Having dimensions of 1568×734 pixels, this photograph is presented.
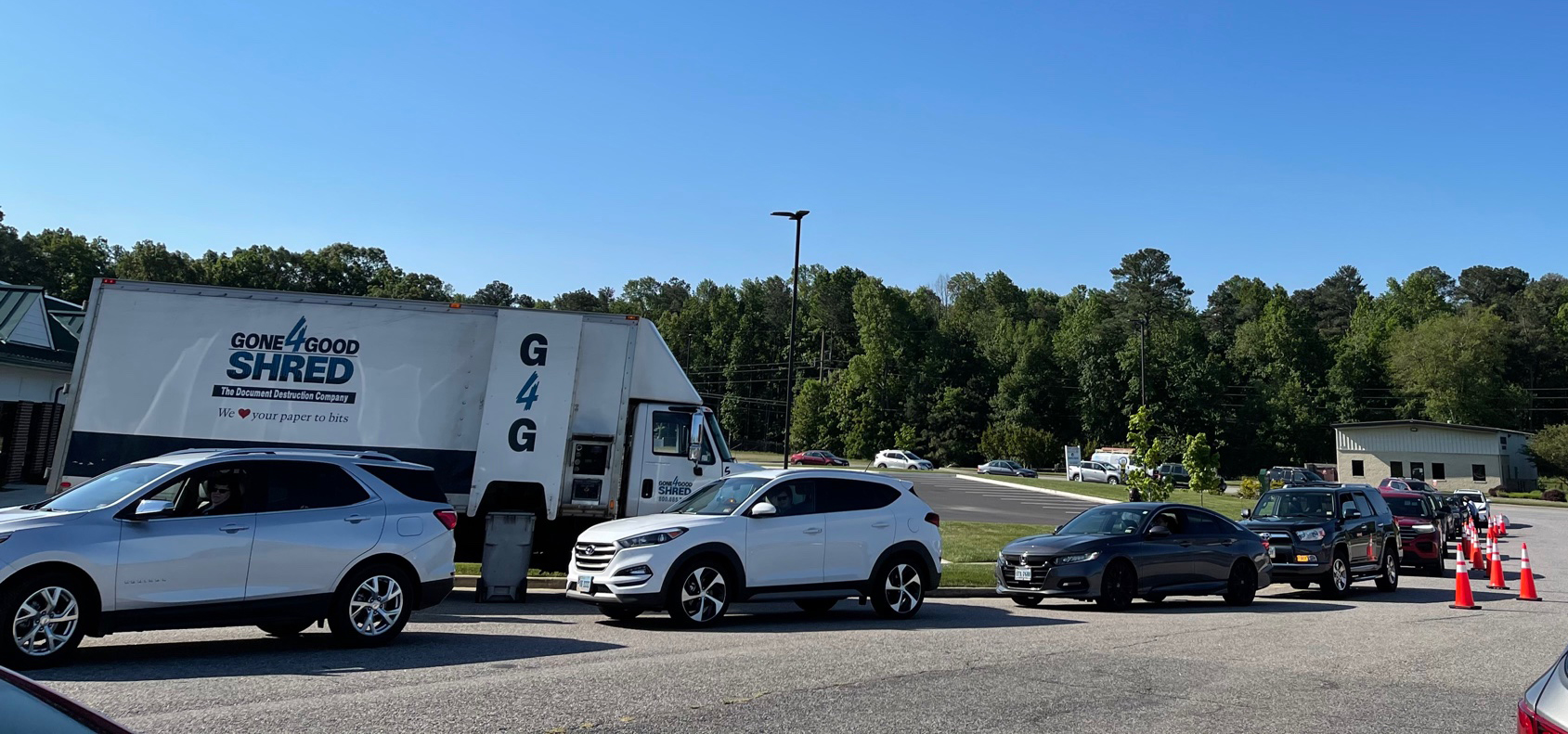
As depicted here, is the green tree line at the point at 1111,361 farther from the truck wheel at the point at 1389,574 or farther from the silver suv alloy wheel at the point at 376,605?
the silver suv alloy wheel at the point at 376,605

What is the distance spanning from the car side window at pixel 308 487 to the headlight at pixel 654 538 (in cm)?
271

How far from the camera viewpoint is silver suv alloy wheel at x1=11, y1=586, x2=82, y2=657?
25.5 feet

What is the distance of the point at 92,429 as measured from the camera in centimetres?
1381

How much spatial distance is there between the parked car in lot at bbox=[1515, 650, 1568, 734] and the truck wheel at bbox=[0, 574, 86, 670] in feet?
29.0

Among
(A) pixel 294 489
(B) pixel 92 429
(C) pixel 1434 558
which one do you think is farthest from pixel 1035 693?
(C) pixel 1434 558

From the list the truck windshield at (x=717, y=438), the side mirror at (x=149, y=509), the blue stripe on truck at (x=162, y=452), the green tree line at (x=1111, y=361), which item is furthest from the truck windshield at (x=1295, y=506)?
the green tree line at (x=1111, y=361)

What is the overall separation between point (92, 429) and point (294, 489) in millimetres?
6369

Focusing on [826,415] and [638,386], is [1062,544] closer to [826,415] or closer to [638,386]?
→ [638,386]

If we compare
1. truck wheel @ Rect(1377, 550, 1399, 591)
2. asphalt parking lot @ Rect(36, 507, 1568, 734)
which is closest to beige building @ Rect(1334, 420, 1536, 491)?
truck wheel @ Rect(1377, 550, 1399, 591)

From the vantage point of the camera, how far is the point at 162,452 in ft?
45.7

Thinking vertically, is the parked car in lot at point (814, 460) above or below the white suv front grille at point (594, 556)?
above

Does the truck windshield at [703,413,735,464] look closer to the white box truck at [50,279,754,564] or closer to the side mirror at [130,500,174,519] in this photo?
the white box truck at [50,279,754,564]

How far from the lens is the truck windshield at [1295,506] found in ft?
58.9

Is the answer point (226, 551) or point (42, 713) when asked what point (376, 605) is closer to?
point (226, 551)
